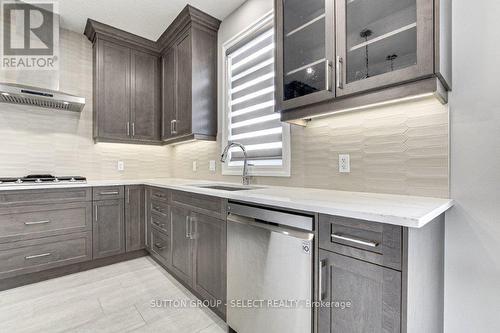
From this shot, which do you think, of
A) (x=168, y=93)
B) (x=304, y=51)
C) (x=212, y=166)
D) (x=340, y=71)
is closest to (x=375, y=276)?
(x=340, y=71)

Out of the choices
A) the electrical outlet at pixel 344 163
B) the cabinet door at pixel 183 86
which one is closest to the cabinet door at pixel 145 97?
the cabinet door at pixel 183 86

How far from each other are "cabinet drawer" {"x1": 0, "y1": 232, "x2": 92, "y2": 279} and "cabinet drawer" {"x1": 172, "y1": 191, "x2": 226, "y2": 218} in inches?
47.7

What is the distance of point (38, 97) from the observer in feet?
7.88

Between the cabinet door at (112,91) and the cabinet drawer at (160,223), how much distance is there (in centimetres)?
115

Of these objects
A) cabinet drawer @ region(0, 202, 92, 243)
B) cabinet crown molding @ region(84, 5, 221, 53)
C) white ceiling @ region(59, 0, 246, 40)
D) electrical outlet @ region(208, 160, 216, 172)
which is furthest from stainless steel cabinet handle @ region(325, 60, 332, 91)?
cabinet drawer @ region(0, 202, 92, 243)

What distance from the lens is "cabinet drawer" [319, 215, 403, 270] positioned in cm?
86

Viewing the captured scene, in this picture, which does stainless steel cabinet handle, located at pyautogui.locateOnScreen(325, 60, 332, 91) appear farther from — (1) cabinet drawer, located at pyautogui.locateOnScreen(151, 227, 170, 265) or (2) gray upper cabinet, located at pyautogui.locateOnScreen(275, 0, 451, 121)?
(1) cabinet drawer, located at pyautogui.locateOnScreen(151, 227, 170, 265)

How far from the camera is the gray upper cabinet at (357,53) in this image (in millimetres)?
1042

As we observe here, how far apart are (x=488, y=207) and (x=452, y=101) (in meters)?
0.54

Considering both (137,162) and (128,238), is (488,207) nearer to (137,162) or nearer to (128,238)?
(128,238)

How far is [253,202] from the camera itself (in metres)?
1.40

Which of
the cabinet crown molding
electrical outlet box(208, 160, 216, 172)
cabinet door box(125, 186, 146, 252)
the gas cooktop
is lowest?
cabinet door box(125, 186, 146, 252)

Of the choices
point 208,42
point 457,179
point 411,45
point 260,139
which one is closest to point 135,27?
point 208,42

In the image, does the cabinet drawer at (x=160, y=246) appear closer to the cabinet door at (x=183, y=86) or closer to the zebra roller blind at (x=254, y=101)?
the zebra roller blind at (x=254, y=101)
